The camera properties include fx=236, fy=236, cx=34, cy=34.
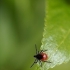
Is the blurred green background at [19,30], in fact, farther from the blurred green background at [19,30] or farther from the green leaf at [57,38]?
the green leaf at [57,38]

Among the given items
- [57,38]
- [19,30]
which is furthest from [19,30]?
[57,38]

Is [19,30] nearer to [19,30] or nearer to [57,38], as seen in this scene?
[19,30]

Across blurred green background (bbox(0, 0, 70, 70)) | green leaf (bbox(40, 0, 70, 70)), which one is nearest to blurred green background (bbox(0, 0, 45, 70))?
blurred green background (bbox(0, 0, 70, 70))

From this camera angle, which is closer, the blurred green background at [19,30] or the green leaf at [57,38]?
the green leaf at [57,38]

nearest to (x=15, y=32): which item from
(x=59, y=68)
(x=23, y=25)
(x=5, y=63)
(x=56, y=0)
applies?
(x=23, y=25)

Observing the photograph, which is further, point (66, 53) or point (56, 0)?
point (56, 0)

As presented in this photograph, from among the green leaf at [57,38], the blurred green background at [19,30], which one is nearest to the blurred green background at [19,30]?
the blurred green background at [19,30]

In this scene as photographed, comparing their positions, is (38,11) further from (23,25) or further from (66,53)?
(66,53)
